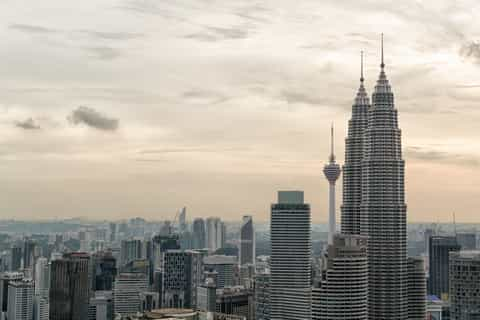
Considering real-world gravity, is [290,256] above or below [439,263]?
above

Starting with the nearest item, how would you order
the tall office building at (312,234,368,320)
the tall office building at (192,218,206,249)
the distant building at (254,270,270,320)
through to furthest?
the tall office building at (312,234,368,320) < the distant building at (254,270,270,320) < the tall office building at (192,218,206,249)

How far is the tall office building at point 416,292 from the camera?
187 feet

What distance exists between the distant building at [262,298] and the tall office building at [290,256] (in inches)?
60.5

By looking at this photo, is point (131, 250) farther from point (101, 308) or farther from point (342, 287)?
point (342, 287)

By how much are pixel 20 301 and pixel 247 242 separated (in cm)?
5716

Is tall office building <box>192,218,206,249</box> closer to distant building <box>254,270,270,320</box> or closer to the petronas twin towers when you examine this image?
distant building <box>254,270,270,320</box>

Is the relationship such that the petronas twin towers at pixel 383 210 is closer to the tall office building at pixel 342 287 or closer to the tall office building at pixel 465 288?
the tall office building at pixel 465 288

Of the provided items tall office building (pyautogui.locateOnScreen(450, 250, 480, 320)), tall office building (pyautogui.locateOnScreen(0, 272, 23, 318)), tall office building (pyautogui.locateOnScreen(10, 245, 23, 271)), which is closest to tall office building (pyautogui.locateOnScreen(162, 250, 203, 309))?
tall office building (pyautogui.locateOnScreen(0, 272, 23, 318))

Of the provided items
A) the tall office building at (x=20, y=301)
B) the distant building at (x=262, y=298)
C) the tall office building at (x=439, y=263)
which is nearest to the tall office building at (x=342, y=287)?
the distant building at (x=262, y=298)

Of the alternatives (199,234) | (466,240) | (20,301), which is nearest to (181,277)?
(20,301)

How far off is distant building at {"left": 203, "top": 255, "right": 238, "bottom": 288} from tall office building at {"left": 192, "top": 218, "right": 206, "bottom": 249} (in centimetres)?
2398

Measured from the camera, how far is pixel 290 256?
250 feet

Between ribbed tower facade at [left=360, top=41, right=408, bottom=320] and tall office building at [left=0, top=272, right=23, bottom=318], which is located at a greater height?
ribbed tower facade at [left=360, top=41, right=408, bottom=320]

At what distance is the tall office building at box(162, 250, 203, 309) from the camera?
296ft
